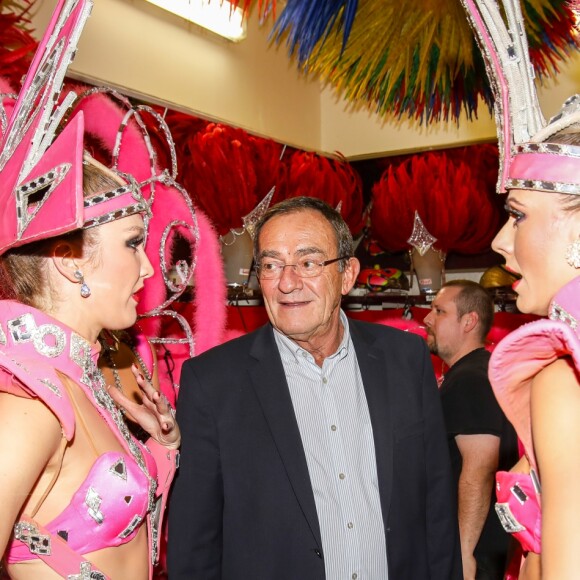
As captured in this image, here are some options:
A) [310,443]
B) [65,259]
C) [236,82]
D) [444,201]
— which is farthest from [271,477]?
[236,82]

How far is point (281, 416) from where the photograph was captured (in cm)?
190

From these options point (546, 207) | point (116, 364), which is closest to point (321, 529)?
point (116, 364)

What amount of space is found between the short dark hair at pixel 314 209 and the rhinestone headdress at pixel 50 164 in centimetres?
52

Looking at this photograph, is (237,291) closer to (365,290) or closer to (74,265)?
(365,290)

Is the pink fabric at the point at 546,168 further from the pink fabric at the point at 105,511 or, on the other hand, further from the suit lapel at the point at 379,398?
the pink fabric at the point at 105,511

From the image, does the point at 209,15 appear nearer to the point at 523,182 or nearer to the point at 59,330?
the point at 59,330

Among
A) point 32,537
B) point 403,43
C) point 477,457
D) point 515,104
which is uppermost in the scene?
point 403,43

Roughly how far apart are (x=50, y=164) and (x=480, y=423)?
2019 millimetres

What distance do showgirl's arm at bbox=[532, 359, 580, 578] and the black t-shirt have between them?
1655mm

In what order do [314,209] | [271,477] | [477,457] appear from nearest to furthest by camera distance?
[271,477]
[314,209]
[477,457]

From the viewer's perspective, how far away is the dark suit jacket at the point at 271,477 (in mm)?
1822

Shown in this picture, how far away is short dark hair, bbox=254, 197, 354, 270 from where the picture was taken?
2.10 m

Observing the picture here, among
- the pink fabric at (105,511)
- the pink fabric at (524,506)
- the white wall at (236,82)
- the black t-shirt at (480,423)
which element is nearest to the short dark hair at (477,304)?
the black t-shirt at (480,423)

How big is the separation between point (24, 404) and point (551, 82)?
4.49m
